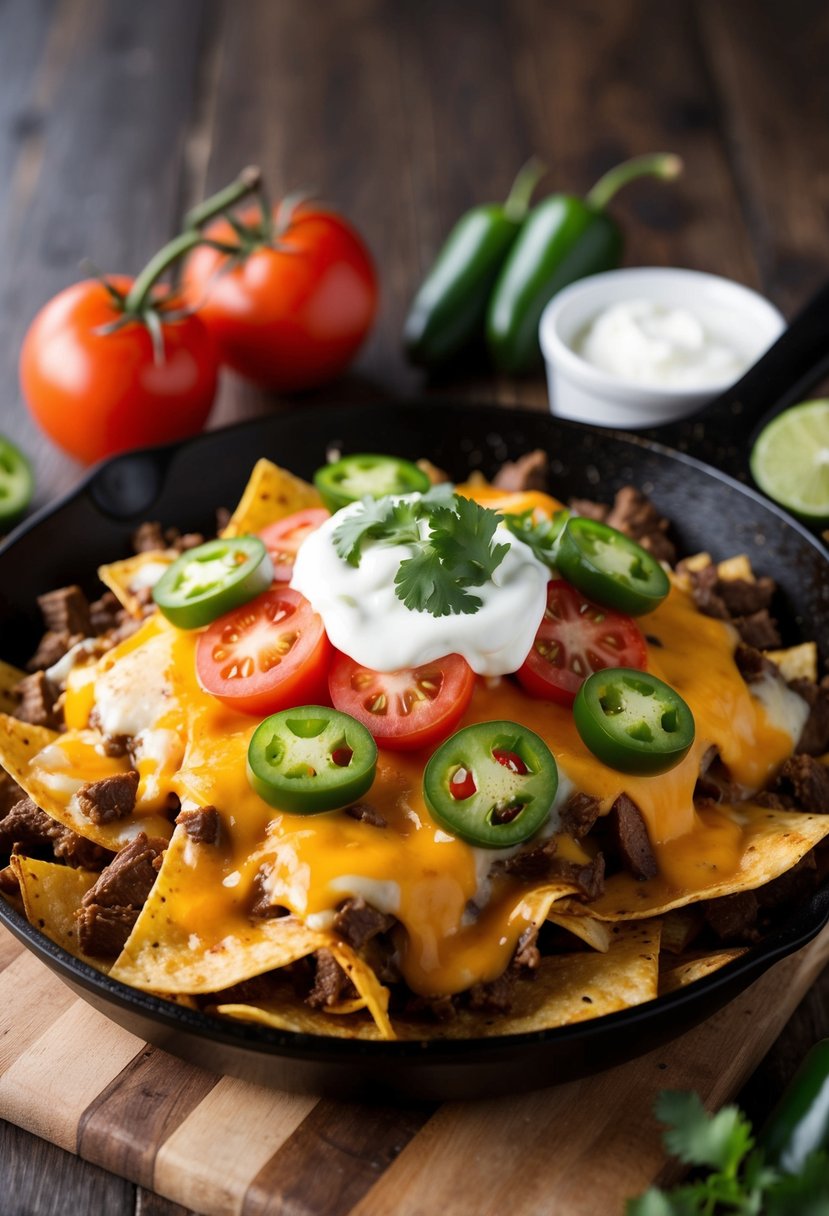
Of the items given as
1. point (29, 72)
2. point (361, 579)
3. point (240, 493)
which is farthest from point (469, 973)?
point (29, 72)

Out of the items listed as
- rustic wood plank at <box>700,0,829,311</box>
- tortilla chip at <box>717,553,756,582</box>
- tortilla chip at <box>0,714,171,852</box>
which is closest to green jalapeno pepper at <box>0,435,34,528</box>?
tortilla chip at <box>0,714,171,852</box>

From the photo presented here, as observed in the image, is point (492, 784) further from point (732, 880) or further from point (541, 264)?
point (541, 264)

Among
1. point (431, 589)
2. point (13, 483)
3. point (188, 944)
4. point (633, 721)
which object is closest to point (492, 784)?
point (633, 721)

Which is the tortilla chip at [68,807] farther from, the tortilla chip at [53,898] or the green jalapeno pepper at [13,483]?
the green jalapeno pepper at [13,483]

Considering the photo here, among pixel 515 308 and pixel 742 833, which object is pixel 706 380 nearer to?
pixel 515 308

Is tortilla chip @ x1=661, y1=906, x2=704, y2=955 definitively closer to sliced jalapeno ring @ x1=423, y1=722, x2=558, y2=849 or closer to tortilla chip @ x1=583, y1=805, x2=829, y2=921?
tortilla chip @ x1=583, y1=805, x2=829, y2=921

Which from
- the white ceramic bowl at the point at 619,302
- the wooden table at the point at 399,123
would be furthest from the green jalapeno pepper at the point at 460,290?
the white ceramic bowl at the point at 619,302

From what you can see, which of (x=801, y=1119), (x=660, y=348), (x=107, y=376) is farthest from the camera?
(x=660, y=348)
